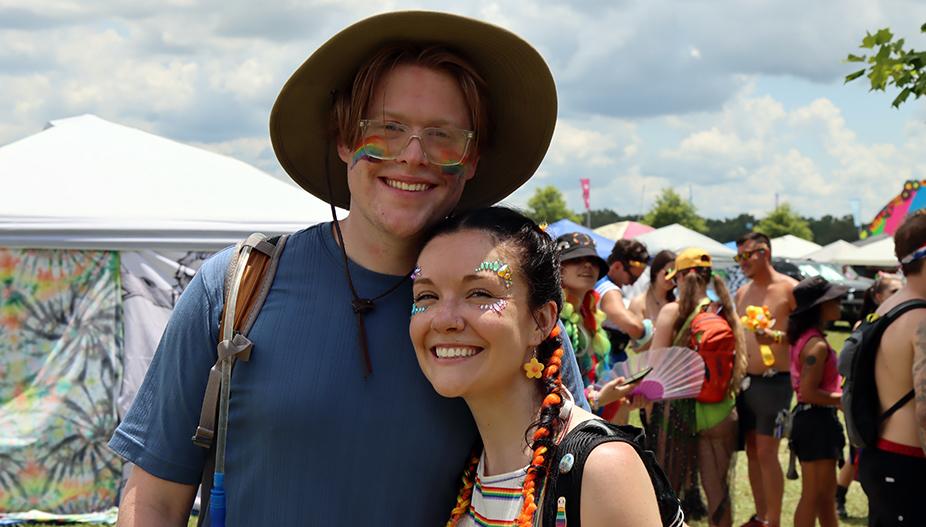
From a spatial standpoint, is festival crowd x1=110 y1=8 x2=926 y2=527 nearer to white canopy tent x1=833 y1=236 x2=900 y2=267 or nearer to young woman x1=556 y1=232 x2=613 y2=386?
young woman x1=556 y1=232 x2=613 y2=386

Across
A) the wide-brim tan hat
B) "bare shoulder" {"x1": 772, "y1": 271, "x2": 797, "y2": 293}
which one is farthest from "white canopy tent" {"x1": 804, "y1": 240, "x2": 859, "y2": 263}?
the wide-brim tan hat

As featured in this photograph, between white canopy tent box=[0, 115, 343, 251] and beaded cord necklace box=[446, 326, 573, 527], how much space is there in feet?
17.7

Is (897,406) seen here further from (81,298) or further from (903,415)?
(81,298)

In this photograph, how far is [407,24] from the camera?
2.06 m

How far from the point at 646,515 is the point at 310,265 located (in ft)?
3.03

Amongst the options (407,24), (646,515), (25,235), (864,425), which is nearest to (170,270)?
(25,235)

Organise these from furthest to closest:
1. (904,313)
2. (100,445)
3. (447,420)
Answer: (100,445), (904,313), (447,420)

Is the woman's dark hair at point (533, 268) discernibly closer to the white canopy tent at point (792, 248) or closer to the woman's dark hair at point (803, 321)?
the woman's dark hair at point (803, 321)

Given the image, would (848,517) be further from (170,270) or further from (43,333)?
(43,333)

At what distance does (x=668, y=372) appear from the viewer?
568 cm

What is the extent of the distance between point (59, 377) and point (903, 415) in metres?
5.94

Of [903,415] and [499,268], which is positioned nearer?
[499,268]

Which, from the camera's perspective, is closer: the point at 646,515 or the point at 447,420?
the point at 646,515

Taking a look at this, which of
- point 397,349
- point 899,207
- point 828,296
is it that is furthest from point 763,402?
point 899,207
